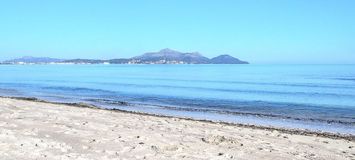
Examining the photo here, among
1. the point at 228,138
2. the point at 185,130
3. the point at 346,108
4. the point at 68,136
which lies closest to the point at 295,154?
the point at 228,138

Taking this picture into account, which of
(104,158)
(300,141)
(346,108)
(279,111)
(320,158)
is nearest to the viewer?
(104,158)

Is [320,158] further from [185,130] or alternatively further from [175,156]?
[185,130]

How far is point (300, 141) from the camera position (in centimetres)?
1418

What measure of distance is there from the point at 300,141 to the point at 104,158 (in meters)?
6.83

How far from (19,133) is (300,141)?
8.36m

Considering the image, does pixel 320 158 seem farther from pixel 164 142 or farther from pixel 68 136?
pixel 68 136

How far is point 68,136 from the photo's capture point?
12.4 metres

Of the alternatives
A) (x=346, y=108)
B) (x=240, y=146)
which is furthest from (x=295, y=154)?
(x=346, y=108)

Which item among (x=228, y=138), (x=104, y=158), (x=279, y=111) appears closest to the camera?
(x=104, y=158)

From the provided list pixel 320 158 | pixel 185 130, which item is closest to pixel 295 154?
pixel 320 158

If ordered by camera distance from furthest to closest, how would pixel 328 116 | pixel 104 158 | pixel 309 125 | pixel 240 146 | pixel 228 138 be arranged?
1. pixel 328 116
2. pixel 309 125
3. pixel 228 138
4. pixel 240 146
5. pixel 104 158

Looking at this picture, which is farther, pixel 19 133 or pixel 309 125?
pixel 309 125

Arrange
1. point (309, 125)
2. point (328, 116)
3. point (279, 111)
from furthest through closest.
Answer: point (279, 111), point (328, 116), point (309, 125)

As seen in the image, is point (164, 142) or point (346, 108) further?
point (346, 108)
